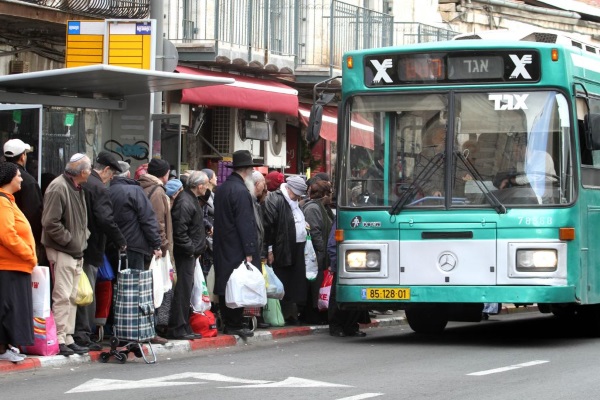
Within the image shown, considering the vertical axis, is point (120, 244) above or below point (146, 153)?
below

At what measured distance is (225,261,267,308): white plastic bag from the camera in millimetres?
15172

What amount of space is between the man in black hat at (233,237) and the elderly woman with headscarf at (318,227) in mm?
1894

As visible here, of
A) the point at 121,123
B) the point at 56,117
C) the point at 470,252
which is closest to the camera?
the point at 470,252

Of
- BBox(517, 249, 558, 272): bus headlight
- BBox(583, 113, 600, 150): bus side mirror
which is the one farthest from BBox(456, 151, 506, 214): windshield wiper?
BBox(583, 113, 600, 150): bus side mirror

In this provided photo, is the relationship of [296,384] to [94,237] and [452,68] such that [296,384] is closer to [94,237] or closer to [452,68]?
[94,237]

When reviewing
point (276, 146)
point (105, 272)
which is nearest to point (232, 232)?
point (105, 272)

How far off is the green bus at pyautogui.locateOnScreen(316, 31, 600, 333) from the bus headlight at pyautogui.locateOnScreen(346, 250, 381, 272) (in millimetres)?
13

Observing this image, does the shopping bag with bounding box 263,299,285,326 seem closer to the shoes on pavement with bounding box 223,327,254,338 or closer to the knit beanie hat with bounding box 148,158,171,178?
the shoes on pavement with bounding box 223,327,254,338

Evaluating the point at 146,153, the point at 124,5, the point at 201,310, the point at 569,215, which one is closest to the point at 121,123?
the point at 146,153

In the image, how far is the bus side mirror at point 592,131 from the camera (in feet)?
47.8

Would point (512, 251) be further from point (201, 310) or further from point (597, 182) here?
point (201, 310)

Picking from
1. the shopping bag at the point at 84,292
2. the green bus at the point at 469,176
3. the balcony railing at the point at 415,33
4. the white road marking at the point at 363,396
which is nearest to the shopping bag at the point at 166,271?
the shopping bag at the point at 84,292

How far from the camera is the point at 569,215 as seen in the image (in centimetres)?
1434

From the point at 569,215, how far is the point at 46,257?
17.6ft
